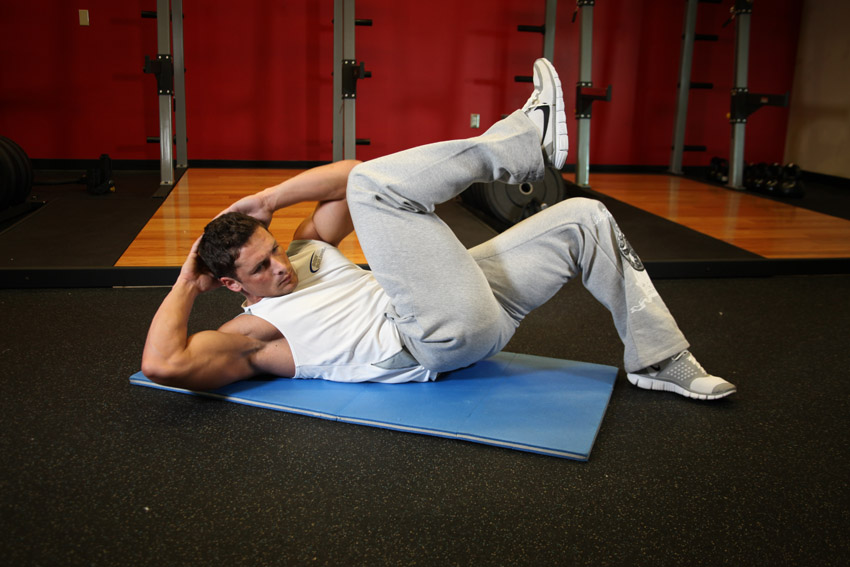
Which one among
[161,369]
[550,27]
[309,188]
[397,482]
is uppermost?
[550,27]

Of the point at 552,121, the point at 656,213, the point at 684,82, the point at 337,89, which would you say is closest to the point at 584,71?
the point at 684,82

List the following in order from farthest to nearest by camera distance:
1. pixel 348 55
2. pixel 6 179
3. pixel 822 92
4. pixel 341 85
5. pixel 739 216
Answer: pixel 822 92 < pixel 341 85 < pixel 348 55 < pixel 739 216 < pixel 6 179

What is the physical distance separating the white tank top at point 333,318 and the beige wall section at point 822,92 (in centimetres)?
511

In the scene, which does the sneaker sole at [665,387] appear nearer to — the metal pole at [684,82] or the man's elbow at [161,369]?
the man's elbow at [161,369]

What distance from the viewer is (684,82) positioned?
17.9 ft

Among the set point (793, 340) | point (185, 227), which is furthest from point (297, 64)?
point (793, 340)

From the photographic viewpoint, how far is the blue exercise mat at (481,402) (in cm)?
156

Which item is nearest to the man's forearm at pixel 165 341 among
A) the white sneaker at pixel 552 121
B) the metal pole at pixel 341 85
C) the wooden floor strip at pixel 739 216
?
the white sneaker at pixel 552 121

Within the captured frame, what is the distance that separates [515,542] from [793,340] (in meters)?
1.50

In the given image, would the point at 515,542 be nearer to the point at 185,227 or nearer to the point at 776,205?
the point at 185,227

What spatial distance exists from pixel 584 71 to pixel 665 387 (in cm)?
352

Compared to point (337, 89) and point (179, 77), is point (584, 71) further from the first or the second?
point (179, 77)

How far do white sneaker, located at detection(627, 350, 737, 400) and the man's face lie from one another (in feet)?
3.15

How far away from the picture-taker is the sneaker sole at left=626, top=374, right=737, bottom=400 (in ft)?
5.75
